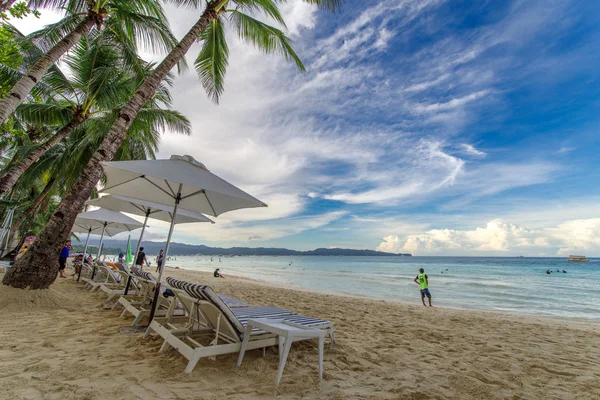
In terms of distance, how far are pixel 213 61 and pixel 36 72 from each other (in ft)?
14.8

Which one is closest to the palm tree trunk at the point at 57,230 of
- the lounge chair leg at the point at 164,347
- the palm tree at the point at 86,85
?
the lounge chair leg at the point at 164,347

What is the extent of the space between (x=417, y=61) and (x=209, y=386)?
15.8 meters

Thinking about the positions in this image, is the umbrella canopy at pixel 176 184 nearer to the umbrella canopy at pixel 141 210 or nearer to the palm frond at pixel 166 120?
the umbrella canopy at pixel 141 210

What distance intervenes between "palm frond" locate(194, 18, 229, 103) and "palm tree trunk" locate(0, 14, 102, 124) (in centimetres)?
286

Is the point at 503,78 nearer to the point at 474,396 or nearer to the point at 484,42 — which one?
the point at 484,42

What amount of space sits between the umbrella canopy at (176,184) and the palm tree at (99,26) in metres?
3.27

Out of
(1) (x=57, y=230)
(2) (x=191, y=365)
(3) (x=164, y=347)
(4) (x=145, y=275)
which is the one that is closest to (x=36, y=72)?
(1) (x=57, y=230)

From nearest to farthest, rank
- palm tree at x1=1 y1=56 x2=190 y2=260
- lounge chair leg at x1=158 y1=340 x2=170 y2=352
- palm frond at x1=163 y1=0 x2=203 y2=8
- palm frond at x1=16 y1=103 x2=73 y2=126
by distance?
lounge chair leg at x1=158 y1=340 x2=170 y2=352 → palm frond at x1=163 y1=0 x2=203 y2=8 → palm frond at x1=16 y1=103 x2=73 y2=126 → palm tree at x1=1 y1=56 x2=190 y2=260

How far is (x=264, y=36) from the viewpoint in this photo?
27.0 ft

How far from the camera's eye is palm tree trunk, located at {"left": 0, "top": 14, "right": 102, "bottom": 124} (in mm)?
4657

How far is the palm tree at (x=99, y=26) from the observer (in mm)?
5449

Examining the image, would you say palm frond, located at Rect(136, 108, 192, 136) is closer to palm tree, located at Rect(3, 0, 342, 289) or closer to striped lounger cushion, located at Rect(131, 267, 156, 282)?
palm tree, located at Rect(3, 0, 342, 289)

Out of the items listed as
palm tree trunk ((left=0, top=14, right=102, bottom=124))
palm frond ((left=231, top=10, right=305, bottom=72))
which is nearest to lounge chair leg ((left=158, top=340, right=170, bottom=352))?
palm tree trunk ((left=0, top=14, right=102, bottom=124))

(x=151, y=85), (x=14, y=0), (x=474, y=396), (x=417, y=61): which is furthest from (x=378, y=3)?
(x=474, y=396)
